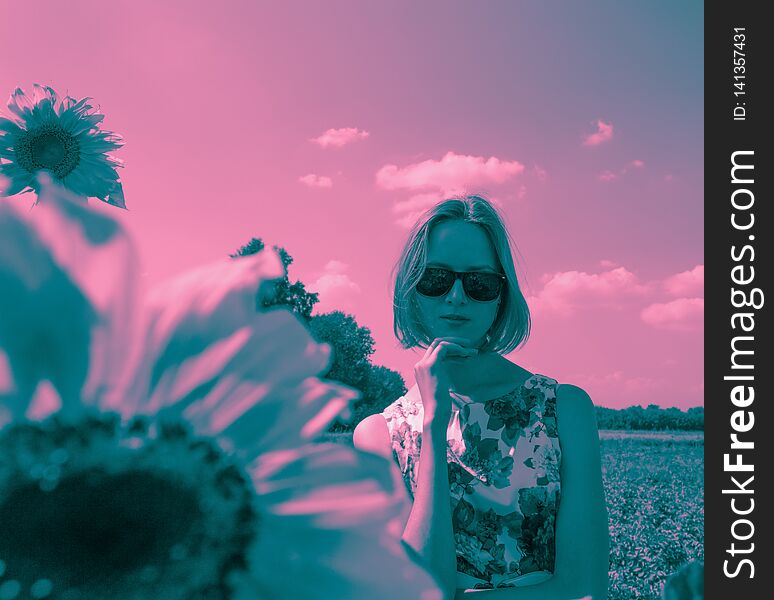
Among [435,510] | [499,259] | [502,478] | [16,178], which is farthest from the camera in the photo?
[499,259]

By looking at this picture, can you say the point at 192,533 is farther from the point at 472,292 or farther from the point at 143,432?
the point at 472,292

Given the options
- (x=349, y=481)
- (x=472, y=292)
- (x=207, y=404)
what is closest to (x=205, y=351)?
(x=207, y=404)

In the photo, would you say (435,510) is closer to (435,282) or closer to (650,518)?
(435,282)

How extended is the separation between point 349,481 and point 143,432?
157 mm

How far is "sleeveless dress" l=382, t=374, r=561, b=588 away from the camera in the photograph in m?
1.98

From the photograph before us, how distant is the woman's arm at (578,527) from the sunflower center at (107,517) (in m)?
1.32

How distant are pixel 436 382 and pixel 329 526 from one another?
1.09 metres

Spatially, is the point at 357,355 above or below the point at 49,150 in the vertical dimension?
above

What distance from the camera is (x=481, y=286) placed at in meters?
2.10

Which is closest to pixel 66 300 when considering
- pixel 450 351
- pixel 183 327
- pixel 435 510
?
pixel 183 327

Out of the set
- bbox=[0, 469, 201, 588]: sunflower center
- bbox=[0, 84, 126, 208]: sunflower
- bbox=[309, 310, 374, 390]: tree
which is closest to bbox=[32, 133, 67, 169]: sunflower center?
bbox=[0, 84, 126, 208]: sunflower

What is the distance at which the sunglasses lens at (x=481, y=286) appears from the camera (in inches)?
81.6

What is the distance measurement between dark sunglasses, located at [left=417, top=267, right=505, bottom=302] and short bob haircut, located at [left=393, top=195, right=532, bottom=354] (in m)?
0.03

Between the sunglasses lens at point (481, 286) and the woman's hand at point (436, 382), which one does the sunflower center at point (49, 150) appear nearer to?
the woman's hand at point (436, 382)
